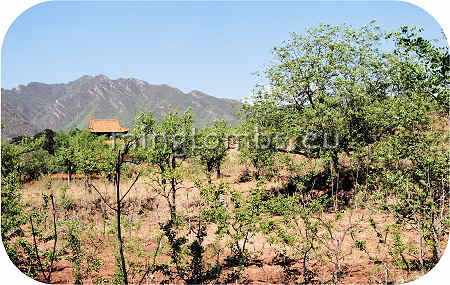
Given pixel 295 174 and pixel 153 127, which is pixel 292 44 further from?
pixel 153 127

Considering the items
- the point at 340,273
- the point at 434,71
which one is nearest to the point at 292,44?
the point at 434,71

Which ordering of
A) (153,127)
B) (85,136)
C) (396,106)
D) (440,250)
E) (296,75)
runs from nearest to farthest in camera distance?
(440,250) < (396,106) < (153,127) < (296,75) < (85,136)

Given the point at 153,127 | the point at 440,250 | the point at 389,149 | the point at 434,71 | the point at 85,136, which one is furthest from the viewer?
the point at 85,136

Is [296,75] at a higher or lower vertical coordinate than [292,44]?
lower

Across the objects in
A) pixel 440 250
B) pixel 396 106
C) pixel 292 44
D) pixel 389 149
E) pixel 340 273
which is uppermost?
pixel 292 44

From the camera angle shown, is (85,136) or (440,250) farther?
(85,136)

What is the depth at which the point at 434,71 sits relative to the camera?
712 cm

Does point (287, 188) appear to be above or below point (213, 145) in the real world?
below

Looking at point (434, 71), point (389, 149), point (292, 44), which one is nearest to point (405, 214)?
point (389, 149)

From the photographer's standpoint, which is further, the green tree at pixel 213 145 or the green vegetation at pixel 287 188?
the green tree at pixel 213 145

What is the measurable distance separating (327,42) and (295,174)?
689 centimetres

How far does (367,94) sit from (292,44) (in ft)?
15.0

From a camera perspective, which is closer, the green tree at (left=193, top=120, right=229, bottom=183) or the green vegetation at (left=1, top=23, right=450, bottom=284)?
the green vegetation at (left=1, top=23, right=450, bottom=284)

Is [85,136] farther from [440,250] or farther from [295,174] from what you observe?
[440,250]
